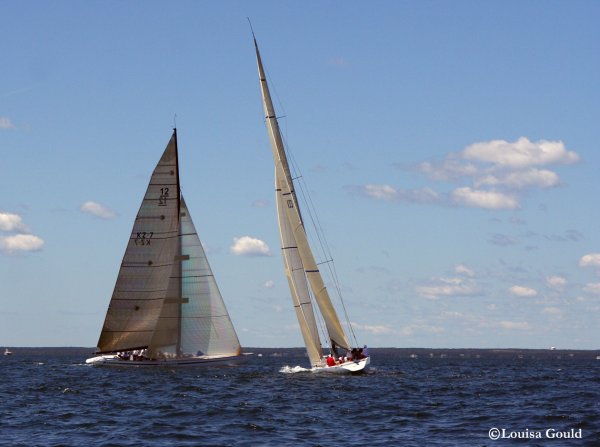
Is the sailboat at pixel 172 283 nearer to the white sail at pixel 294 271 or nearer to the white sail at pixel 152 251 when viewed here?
the white sail at pixel 152 251

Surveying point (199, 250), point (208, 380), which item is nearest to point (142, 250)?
point (199, 250)

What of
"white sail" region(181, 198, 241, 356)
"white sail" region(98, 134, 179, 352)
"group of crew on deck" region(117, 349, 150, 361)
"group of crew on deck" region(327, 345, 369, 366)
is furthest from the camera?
"group of crew on deck" region(117, 349, 150, 361)

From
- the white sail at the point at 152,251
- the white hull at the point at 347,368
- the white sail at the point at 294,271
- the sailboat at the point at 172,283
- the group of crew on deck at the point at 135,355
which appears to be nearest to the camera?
the white hull at the point at 347,368

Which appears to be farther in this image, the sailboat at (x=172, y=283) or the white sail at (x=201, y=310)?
the sailboat at (x=172, y=283)

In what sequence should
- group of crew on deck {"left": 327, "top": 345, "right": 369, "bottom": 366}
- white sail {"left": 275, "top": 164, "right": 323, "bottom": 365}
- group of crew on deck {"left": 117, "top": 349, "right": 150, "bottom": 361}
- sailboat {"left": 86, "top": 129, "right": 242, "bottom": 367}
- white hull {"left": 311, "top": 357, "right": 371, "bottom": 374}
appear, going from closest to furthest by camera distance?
white hull {"left": 311, "top": 357, "right": 371, "bottom": 374} → white sail {"left": 275, "top": 164, "right": 323, "bottom": 365} → group of crew on deck {"left": 327, "top": 345, "right": 369, "bottom": 366} → sailboat {"left": 86, "top": 129, "right": 242, "bottom": 367} → group of crew on deck {"left": 117, "top": 349, "right": 150, "bottom": 361}

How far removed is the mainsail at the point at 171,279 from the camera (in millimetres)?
85938

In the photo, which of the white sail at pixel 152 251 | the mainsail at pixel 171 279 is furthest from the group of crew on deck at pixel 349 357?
the white sail at pixel 152 251

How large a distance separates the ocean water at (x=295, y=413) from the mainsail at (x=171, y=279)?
38.5 feet

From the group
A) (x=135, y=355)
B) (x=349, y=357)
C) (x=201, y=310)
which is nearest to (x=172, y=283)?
(x=201, y=310)

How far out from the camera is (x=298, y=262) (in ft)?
238

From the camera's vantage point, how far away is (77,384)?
7262cm

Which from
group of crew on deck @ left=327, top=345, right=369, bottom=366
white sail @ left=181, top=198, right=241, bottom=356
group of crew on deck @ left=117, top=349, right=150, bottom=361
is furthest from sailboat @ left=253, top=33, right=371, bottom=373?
group of crew on deck @ left=117, top=349, right=150, bottom=361

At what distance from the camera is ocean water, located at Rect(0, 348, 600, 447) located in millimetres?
40281

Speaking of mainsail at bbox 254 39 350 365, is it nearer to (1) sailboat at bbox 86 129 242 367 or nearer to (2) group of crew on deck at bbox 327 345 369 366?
(2) group of crew on deck at bbox 327 345 369 366
